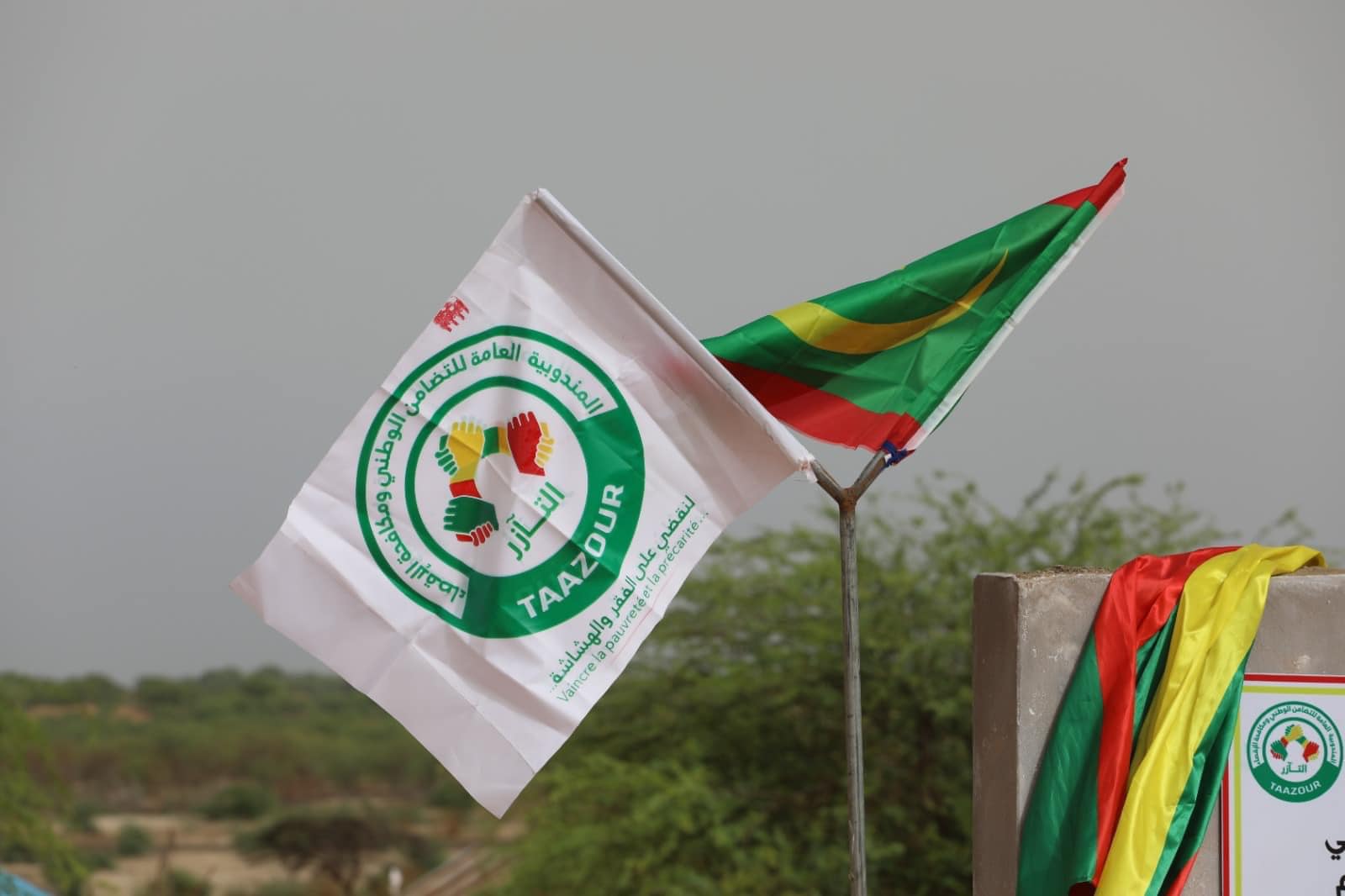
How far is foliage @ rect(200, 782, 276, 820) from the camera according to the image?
9.38 m

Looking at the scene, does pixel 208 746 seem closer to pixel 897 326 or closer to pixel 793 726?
pixel 793 726

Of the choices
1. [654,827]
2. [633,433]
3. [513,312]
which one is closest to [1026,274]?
[633,433]

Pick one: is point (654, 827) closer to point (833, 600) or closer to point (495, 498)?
point (833, 600)

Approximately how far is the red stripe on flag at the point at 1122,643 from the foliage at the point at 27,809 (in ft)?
23.3

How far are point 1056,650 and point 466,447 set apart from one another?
1.12m

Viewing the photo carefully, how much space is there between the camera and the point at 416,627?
230 cm

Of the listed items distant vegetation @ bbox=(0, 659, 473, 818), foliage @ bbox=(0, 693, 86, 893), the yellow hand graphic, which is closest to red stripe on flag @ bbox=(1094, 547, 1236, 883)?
the yellow hand graphic

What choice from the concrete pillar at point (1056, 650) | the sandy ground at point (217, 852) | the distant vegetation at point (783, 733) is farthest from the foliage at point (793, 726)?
the concrete pillar at point (1056, 650)

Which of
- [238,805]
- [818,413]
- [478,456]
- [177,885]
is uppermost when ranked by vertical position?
[818,413]

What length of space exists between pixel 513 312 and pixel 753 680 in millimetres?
5442

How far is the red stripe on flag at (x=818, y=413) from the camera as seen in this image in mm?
2410

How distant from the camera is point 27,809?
8508 mm

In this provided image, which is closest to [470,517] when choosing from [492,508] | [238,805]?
[492,508]

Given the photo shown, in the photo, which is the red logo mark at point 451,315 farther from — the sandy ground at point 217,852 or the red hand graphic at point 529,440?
the sandy ground at point 217,852
